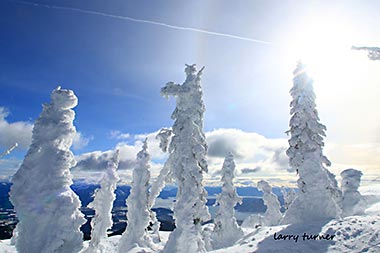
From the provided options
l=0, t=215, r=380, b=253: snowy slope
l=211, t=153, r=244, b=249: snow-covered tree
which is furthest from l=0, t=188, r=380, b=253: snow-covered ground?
l=211, t=153, r=244, b=249: snow-covered tree

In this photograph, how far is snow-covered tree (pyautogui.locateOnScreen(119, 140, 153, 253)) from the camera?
123 feet

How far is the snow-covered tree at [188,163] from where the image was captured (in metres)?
24.8

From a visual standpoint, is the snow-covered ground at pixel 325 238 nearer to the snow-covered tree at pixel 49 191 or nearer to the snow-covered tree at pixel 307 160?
the snow-covered tree at pixel 307 160

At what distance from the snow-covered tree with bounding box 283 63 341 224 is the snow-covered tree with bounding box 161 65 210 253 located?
24.3ft

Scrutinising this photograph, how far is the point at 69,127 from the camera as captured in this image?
21.2 meters

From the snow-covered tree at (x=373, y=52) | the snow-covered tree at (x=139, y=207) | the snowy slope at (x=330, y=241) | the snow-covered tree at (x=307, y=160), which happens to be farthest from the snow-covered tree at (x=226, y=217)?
the snow-covered tree at (x=373, y=52)

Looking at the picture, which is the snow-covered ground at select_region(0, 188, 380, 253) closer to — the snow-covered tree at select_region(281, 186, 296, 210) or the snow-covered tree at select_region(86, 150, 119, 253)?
the snow-covered tree at select_region(86, 150, 119, 253)

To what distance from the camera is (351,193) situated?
153ft

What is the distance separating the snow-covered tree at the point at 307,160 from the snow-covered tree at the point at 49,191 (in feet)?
54.8

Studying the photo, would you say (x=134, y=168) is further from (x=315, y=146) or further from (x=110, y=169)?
(x=315, y=146)

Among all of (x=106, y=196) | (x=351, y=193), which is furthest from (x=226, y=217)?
(x=351, y=193)

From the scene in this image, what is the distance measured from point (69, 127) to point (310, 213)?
63.7ft

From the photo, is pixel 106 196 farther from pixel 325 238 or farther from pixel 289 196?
pixel 289 196

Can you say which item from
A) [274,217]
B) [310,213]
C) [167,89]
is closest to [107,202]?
[167,89]
